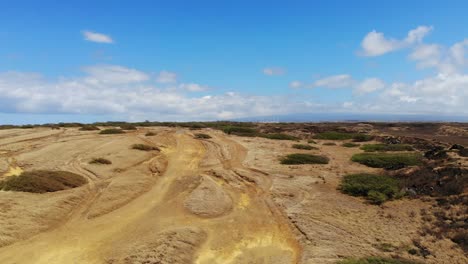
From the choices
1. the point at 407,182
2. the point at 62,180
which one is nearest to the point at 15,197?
the point at 62,180

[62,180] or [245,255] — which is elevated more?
[62,180]

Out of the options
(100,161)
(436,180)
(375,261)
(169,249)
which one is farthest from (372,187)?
(100,161)

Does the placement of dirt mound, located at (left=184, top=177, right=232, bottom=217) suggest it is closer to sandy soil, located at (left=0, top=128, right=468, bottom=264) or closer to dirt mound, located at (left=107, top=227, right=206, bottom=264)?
sandy soil, located at (left=0, top=128, right=468, bottom=264)

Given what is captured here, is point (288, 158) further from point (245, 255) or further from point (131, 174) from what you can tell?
point (245, 255)

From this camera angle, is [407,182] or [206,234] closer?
[206,234]

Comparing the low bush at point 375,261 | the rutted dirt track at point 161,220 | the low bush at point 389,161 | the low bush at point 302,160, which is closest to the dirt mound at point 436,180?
the low bush at point 389,161

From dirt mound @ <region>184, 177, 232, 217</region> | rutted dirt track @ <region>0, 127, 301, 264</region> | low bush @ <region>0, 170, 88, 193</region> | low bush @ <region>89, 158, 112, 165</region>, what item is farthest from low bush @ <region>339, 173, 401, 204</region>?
low bush @ <region>89, 158, 112, 165</region>

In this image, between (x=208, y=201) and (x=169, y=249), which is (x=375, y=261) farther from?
(x=208, y=201)
